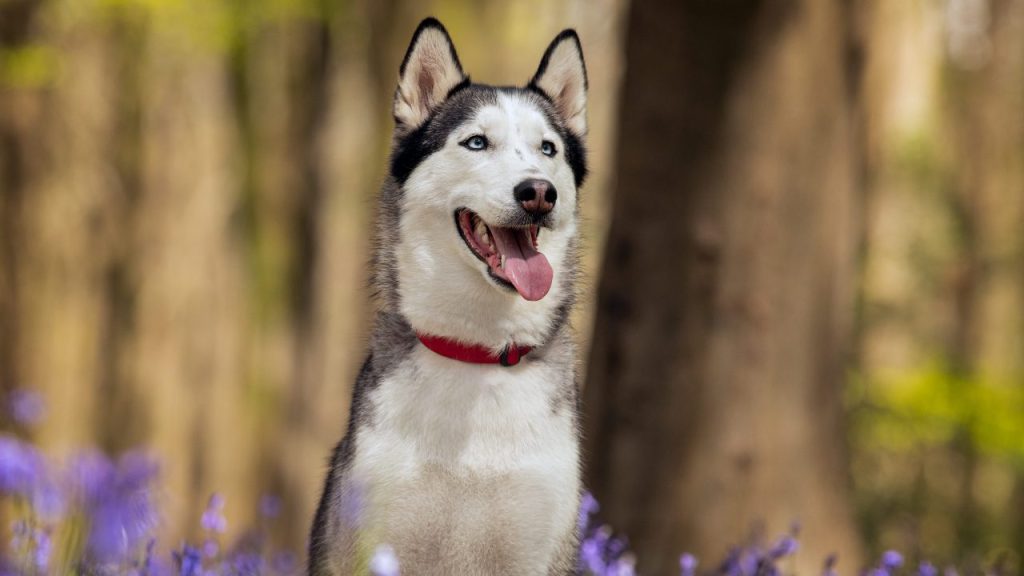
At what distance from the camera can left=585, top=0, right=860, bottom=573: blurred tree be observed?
677 centimetres

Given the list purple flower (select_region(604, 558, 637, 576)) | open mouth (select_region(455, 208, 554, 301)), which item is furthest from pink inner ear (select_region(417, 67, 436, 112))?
purple flower (select_region(604, 558, 637, 576))

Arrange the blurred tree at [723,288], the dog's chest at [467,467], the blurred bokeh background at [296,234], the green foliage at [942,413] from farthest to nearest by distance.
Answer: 1. the blurred bokeh background at [296,234]
2. the green foliage at [942,413]
3. the blurred tree at [723,288]
4. the dog's chest at [467,467]

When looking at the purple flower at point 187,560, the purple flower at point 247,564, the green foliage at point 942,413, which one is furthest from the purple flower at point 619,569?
the green foliage at point 942,413

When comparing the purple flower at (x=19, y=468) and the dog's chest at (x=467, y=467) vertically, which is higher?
the dog's chest at (x=467, y=467)

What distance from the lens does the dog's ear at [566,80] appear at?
174 inches

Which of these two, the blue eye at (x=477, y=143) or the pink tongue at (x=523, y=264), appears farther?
the blue eye at (x=477, y=143)

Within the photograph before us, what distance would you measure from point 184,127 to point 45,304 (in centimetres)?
269

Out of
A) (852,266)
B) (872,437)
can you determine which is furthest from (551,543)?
(872,437)

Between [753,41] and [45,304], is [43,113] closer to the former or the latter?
[45,304]

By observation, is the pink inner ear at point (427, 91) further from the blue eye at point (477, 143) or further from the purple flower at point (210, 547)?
the purple flower at point (210, 547)

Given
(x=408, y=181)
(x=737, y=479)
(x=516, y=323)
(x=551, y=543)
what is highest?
(x=408, y=181)

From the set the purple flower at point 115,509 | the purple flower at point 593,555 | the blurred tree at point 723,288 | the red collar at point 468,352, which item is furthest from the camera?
the blurred tree at point 723,288

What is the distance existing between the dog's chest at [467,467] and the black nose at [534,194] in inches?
21.6

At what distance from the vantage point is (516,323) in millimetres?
4121
